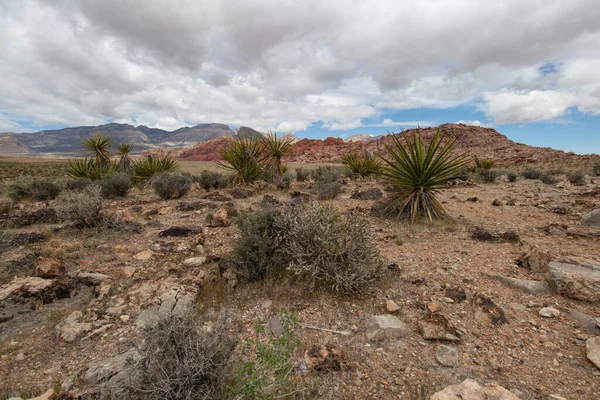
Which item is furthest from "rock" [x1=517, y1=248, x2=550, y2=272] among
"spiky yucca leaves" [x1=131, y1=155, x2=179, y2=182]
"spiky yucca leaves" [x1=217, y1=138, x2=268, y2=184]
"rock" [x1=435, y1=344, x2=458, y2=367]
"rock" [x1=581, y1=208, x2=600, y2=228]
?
"spiky yucca leaves" [x1=131, y1=155, x2=179, y2=182]

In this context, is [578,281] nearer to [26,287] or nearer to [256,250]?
[256,250]

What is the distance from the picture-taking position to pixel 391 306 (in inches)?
133

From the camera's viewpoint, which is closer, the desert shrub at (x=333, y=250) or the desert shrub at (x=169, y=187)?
the desert shrub at (x=333, y=250)

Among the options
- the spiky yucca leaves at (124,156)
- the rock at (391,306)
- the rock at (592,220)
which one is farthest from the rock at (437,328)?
the spiky yucca leaves at (124,156)

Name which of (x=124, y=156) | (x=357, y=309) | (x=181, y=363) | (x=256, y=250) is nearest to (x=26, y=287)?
(x=256, y=250)

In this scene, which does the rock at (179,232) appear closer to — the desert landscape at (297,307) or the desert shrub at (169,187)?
the desert landscape at (297,307)

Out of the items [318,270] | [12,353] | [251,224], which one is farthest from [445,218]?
[12,353]

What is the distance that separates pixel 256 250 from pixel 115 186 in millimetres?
7285

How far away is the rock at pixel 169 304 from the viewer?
3188 mm

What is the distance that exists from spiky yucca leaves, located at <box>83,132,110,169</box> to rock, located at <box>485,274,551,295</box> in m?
15.0

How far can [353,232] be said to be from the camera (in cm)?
383

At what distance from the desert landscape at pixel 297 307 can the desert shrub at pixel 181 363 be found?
0.04ft

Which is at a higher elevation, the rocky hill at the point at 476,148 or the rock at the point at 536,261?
the rocky hill at the point at 476,148

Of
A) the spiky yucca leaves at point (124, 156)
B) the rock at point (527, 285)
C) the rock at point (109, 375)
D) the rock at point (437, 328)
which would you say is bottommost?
the rock at point (109, 375)
